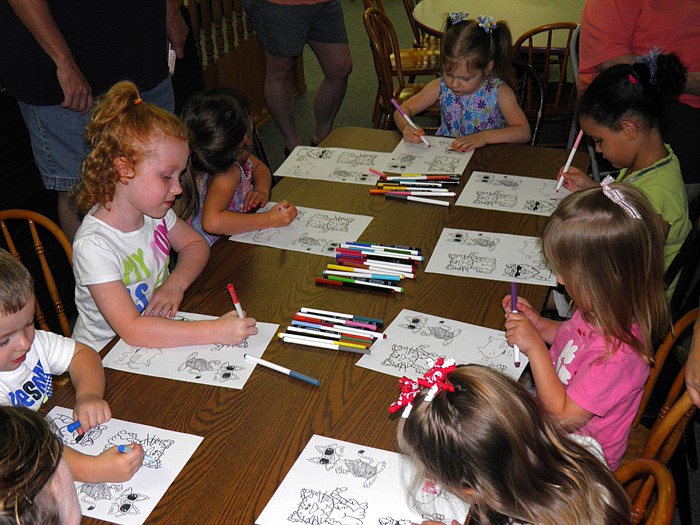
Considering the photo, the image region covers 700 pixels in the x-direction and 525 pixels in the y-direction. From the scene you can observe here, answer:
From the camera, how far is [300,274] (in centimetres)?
167

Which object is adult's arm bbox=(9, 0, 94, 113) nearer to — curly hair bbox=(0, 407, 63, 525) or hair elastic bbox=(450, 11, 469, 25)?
hair elastic bbox=(450, 11, 469, 25)

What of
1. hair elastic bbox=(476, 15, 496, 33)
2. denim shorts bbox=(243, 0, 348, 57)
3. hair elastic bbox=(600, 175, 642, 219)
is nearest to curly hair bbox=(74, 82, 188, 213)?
hair elastic bbox=(600, 175, 642, 219)

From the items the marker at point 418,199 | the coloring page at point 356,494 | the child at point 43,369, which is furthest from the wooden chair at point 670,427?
the child at point 43,369

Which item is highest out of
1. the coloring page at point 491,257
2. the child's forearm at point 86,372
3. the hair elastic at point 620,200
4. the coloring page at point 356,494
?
the hair elastic at point 620,200

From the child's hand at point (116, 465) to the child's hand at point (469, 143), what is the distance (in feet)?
4.89

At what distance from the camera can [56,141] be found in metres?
2.37

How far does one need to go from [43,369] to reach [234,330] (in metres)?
0.40

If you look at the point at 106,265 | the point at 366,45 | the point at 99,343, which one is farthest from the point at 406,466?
the point at 366,45

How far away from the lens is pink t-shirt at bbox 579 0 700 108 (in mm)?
2479

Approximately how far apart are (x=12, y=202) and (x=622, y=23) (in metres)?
2.29

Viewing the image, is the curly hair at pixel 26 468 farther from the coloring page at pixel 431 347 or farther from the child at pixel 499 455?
→ the coloring page at pixel 431 347

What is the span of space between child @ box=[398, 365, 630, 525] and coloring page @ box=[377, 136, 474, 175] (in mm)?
1187

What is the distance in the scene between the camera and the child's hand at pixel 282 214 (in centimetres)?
186

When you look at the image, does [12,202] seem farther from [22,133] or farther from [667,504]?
[667,504]
